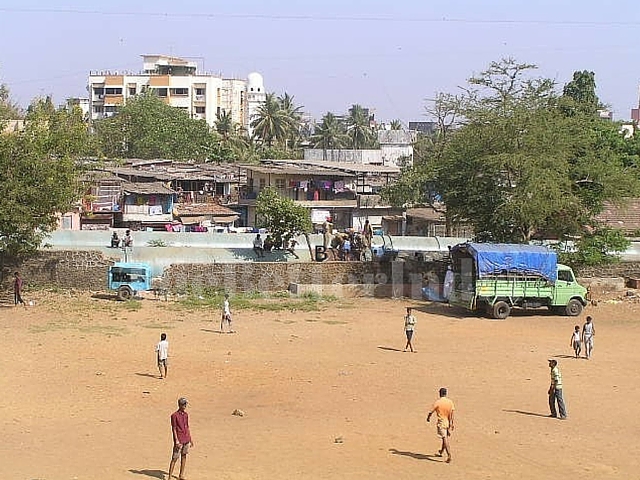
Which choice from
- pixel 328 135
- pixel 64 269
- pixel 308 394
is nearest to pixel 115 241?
pixel 64 269

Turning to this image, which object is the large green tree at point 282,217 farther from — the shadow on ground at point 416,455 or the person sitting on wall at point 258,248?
the shadow on ground at point 416,455

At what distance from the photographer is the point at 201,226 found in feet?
178

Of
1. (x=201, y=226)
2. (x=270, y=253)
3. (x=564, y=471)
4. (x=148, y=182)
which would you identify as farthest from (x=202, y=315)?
(x=148, y=182)

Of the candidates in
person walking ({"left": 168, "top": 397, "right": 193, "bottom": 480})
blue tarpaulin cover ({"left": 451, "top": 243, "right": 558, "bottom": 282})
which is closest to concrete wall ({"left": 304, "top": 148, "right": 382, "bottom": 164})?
blue tarpaulin cover ({"left": 451, "top": 243, "right": 558, "bottom": 282})

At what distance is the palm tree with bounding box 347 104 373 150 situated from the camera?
340 ft

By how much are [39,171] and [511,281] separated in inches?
715

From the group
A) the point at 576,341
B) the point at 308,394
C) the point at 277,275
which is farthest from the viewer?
the point at 277,275

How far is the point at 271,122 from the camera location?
300ft

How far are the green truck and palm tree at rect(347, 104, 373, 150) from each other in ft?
232

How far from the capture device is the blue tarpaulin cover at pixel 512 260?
104ft

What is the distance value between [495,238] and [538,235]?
2210 millimetres

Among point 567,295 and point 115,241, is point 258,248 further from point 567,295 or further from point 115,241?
point 567,295

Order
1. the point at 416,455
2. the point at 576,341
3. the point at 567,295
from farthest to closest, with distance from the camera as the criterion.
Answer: the point at 567,295, the point at 576,341, the point at 416,455

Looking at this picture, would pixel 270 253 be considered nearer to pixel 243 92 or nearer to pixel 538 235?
pixel 538 235
